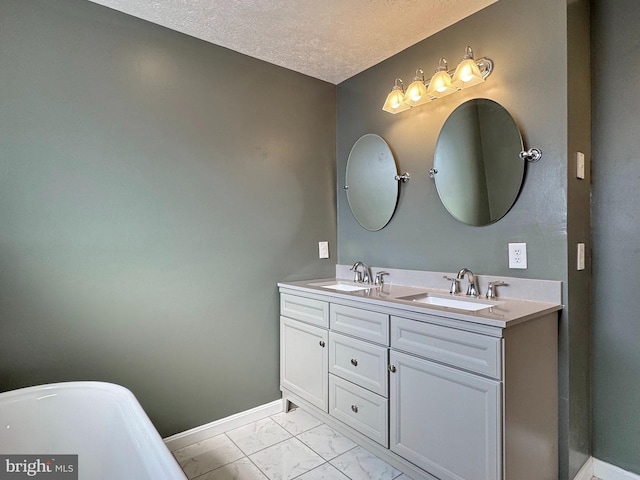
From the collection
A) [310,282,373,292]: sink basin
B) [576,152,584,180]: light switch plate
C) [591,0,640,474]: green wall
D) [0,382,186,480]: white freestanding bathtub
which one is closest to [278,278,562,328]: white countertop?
[310,282,373,292]: sink basin

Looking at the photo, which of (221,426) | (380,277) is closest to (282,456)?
(221,426)

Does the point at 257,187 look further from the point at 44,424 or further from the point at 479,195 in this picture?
the point at 44,424

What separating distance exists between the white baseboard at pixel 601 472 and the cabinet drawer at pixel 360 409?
0.87 m

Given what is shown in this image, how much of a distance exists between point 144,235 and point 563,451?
2.24 metres

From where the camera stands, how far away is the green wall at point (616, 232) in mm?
1610

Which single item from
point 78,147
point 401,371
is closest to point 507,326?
point 401,371

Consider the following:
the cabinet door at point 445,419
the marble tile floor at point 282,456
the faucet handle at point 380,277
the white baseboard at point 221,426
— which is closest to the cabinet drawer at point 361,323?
the cabinet door at point 445,419

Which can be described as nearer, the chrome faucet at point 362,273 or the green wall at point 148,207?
the green wall at point 148,207

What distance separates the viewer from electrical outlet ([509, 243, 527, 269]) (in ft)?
5.56

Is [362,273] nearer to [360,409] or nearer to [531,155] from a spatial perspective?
[360,409]

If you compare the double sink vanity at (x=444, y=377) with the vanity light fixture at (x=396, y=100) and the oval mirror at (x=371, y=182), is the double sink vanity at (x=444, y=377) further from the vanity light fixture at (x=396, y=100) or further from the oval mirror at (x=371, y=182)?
the vanity light fixture at (x=396, y=100)

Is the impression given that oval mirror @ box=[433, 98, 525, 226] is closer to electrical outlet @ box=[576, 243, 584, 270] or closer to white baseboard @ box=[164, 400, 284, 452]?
electrical outlet @ box=[576, 243, 584, 270]

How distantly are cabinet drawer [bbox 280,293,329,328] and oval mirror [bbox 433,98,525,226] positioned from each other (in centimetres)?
91

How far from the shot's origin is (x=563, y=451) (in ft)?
5.14
